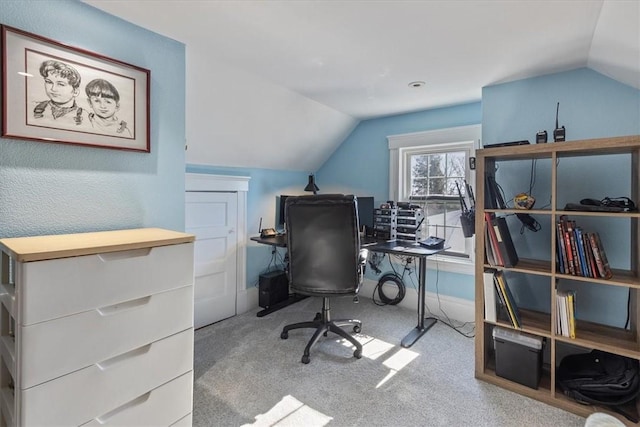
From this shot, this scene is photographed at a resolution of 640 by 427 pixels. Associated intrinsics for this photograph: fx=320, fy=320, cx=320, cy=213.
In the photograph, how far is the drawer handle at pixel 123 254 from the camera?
1186mm

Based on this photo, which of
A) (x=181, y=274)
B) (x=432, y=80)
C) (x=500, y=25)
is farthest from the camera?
(x=432, y=80)

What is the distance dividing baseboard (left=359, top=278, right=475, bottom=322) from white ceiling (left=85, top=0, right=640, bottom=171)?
1.89 metres

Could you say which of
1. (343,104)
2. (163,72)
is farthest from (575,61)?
(163,72)

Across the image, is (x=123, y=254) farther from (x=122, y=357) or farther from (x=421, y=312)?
(x=421, y=312)

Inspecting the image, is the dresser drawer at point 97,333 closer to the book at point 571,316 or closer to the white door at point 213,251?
the white door at point 213,251

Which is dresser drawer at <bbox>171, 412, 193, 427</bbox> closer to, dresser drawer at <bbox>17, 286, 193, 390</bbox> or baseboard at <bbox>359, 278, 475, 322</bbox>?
dresser drawer at <bbox>17, 286, 193, 390</bbox>

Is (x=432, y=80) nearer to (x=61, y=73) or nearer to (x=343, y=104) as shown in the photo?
(x=343, y=104)

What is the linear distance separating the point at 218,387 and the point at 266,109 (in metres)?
2.14

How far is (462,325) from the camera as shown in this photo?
9.71 ft

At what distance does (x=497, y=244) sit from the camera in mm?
2004

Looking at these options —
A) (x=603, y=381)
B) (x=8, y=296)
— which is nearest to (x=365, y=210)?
(x=603, y=381)

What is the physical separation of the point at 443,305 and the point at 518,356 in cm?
121

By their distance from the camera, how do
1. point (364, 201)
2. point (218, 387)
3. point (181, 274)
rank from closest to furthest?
point (181, 274), point (218, 387), point (364, 201)

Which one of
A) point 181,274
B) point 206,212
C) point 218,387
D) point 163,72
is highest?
point 163,72
